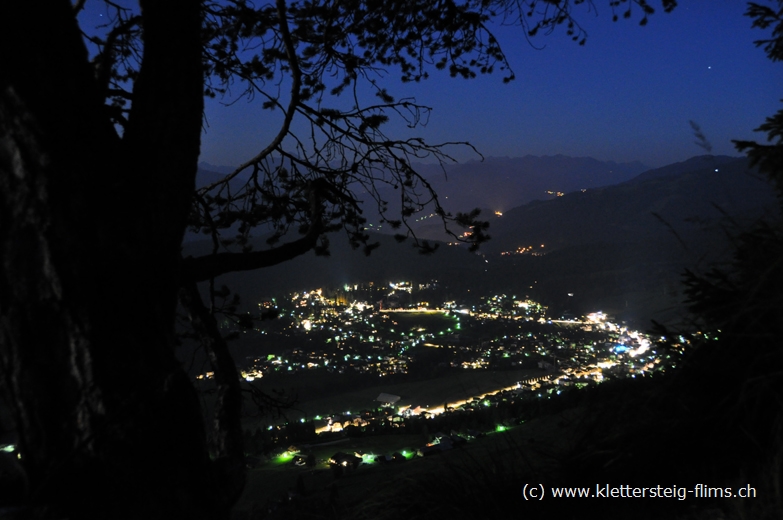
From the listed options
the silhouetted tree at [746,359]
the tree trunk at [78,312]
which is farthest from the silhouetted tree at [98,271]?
the silhouetted tree at [746,359]

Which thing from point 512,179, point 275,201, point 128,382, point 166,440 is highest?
point 512,179

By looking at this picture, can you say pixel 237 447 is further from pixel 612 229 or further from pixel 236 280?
pixel 612 229

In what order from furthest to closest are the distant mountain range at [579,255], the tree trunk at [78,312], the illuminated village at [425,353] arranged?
the distant mountain range at [579,255], the illuminated village at [425,353], the tree trunk at [78,312]

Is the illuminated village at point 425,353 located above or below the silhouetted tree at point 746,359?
below

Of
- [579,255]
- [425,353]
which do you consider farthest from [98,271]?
[579,255]

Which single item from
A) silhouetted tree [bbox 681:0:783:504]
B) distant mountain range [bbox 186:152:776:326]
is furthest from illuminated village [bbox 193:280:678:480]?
distant mountain range [bbox 186:152:776:326]

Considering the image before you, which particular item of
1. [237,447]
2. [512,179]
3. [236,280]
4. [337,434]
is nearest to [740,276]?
[237,447]

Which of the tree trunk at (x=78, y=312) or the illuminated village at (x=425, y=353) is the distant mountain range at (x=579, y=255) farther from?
the tree trunk at (x=78, y=312)

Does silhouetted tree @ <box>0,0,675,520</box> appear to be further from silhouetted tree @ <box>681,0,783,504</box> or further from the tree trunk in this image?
silhouetted tree @ <box>681,0,783,504</box>

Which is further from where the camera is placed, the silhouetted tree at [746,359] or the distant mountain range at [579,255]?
the distant mountain range at [579,255]
